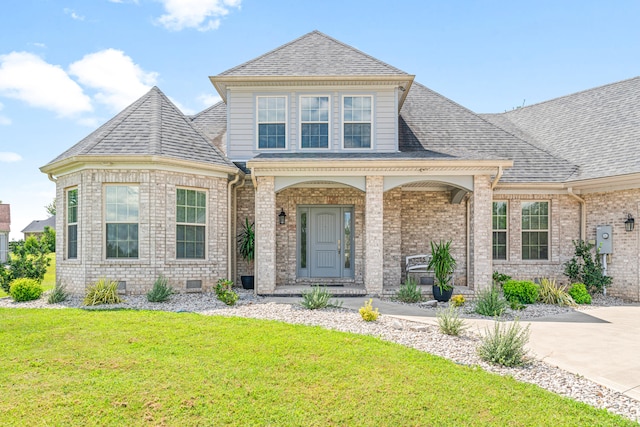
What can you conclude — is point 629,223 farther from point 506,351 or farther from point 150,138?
point 150,138

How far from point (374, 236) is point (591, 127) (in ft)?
28.5

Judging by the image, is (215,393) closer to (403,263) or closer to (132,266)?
(132,266)

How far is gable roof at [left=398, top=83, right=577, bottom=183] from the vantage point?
12086 mm

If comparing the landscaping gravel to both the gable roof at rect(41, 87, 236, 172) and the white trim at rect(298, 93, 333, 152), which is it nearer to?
the gable roof at rect(41, 87, 236, 172)

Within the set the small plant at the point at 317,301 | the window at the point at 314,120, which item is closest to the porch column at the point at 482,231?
the small plant at the point at 317,301

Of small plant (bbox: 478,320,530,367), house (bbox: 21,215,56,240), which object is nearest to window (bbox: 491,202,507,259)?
small plant (bbox: 478,320,530,367)

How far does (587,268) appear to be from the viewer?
11141 mm

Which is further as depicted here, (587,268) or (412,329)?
(587,268)

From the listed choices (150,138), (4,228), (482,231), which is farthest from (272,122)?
(4,228)

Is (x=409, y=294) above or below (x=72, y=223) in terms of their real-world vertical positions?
below

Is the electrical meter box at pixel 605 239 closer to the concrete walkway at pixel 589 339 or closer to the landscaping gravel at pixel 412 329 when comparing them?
the landscaping gravel at pixel 412 329

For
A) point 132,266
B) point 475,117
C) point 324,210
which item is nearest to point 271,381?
point 132,266

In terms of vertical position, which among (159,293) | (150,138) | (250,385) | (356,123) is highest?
(356,123)

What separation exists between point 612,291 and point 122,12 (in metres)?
14.7
